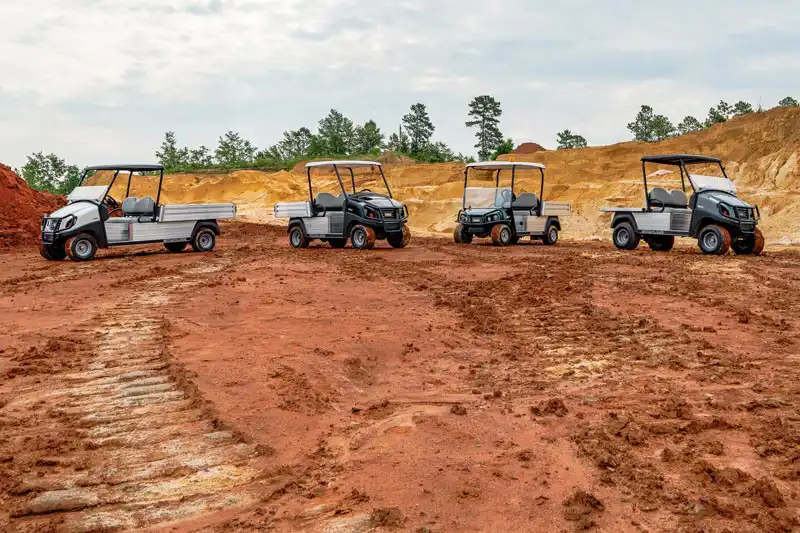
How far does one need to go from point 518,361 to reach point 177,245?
1333cm

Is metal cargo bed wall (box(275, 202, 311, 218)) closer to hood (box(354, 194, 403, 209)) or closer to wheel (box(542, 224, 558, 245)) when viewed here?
hood (box(354, 194, 403, 209))

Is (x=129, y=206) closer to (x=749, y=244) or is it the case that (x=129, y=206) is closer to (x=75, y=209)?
(x=75, y=209)

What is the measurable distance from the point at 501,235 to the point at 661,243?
4.02 metres

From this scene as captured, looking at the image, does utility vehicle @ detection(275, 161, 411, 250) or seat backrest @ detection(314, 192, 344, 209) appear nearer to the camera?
utility vehicle @ detection(275, 161, 411, 250)

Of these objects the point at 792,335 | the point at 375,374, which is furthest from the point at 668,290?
the point at 375,374

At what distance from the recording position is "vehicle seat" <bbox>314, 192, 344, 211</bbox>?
62.1 feet

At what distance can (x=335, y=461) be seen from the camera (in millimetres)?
4785

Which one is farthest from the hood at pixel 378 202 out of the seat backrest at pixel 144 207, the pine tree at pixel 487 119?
the pine tree at pixel 487 119

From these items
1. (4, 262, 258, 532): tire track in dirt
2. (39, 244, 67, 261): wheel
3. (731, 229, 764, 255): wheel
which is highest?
(731, 229, 764, 255): wheel

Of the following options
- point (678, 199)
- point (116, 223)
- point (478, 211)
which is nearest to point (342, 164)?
point (478, 211)

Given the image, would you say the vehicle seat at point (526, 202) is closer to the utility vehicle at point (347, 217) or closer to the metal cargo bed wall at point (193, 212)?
the utility vehicle at point (347, 217)

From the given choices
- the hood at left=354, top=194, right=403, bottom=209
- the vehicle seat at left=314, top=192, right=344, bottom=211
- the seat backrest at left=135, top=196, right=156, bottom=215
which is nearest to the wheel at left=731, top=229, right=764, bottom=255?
the hood at left=354, top=194, right=403, bottom=209

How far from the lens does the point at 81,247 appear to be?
53.9 feet

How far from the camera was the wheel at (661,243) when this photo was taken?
1925 centimetres
